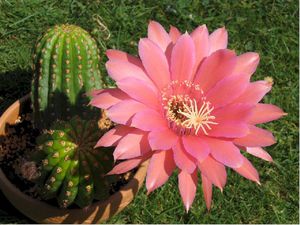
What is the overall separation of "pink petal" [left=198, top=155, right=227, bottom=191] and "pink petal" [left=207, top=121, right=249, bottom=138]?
73mm

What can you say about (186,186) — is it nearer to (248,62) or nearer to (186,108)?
(186,108)

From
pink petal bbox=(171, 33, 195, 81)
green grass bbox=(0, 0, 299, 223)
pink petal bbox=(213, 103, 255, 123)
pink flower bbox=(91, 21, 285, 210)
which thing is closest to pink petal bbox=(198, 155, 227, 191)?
pink flower bbox=(91, 21, 285, 210)

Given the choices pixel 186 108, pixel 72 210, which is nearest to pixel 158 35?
pixel 186 108

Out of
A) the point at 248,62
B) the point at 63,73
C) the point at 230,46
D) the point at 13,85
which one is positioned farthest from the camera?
the point at 230,46

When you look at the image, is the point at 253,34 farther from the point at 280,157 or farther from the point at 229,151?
the point at 229,151

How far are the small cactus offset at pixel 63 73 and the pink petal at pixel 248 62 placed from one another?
0.51 m

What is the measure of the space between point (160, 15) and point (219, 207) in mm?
991

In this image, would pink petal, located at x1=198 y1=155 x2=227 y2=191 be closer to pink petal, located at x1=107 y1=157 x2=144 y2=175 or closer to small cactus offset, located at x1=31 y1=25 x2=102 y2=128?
pink petal, located at x1=107 y1=157 x2=144 y2=175

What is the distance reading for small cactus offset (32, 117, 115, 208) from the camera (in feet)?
4.57

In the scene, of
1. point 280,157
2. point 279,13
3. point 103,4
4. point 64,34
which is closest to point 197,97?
point 64,34

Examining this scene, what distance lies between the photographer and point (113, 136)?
48.9 inches

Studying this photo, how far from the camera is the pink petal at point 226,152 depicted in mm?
1208

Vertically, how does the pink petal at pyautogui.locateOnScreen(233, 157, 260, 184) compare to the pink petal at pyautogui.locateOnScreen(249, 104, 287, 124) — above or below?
below

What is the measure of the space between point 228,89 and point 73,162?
47 cm
